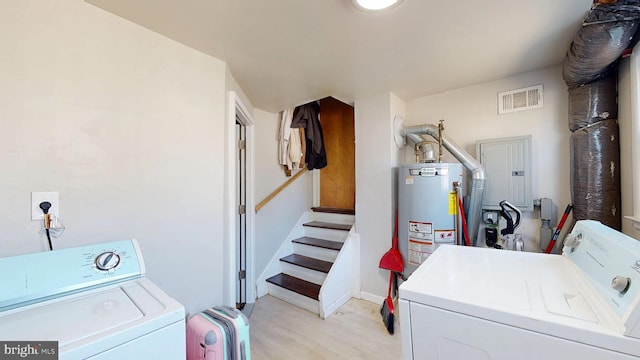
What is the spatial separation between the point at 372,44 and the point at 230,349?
2.00 meters

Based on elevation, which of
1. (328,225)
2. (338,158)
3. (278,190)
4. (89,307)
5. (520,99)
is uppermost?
(520,99)

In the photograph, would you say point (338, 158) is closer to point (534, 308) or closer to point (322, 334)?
point (322, 334)

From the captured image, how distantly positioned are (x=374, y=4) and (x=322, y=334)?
7.71 ft

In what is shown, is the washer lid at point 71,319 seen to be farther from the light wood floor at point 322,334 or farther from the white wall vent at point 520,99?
the white wall vent at point 520,99

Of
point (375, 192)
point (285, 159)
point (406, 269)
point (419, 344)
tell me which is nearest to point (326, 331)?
point (406, 269)

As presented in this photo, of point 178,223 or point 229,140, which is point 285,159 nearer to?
point 229,140

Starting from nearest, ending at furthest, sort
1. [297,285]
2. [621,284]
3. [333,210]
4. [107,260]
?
[621,284] < [107,260] < [297,285] < [333,210]

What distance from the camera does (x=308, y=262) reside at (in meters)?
2.94

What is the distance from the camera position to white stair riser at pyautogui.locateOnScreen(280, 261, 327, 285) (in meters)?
2.72

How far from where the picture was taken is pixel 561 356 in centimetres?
64

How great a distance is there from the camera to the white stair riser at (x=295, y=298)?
2.45m

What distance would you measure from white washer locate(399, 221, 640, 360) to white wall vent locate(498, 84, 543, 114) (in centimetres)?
147

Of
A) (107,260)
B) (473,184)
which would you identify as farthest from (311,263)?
(107,260)

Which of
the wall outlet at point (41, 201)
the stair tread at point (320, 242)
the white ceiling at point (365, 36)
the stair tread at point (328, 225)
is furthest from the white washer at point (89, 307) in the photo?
the stair tread at point (328, 225)
